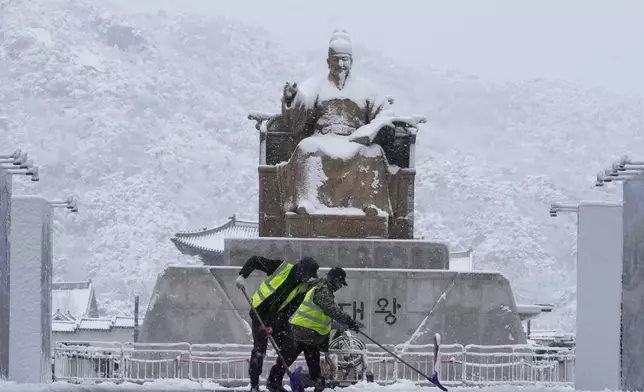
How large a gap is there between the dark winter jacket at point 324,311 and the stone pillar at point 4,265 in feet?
7.11

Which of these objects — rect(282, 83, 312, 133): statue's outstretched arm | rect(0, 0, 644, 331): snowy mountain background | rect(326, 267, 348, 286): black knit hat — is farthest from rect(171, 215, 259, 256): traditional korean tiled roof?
rect(0, 0, 644, 331): snowy mountain background

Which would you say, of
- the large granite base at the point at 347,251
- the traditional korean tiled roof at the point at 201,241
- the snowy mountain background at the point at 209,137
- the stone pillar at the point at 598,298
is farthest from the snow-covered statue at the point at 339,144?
the snowy mountain background at the point at 209,137

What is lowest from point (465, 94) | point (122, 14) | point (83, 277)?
point (83, 277)

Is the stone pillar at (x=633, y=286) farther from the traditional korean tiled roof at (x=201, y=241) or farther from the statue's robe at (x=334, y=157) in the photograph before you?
the traditional korean tiled roof at (x=201, y=241)

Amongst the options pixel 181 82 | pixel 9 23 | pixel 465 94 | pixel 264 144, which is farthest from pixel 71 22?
pixel 264 144

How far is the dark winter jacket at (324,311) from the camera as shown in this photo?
790cm

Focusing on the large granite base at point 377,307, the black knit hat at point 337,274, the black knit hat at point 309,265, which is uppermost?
the black knit hat at point 309,265

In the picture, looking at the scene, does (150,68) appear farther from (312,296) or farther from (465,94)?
(312,296)

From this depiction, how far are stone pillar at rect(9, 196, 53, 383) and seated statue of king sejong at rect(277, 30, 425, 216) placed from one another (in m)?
3.00

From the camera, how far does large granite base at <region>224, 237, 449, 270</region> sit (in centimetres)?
1195

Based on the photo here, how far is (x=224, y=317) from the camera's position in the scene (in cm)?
1173

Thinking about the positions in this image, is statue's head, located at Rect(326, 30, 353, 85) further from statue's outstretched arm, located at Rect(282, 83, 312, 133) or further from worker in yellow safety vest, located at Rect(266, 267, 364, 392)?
worker in yellow safety vest, located at Rect(266, 267, 364, 392)

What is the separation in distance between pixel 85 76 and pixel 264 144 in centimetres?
9106

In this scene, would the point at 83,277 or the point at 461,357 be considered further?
the point at 83,277
